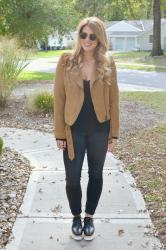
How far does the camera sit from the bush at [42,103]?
34.8 feet

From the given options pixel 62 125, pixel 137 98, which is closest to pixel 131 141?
pixel 62 125

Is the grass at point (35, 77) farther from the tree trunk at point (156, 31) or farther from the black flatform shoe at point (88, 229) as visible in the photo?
the black flatform shoe at point (88, 229)

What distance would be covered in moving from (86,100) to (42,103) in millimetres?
6840

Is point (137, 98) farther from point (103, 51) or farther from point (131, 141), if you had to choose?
point (103, 51)

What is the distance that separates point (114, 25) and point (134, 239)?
6324cm

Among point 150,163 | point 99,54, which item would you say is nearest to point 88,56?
point 99,54

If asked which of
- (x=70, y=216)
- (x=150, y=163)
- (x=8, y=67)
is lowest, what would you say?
(x=150, y=163)

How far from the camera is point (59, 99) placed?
394 centimetres

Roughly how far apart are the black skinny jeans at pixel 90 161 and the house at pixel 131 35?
184 feet

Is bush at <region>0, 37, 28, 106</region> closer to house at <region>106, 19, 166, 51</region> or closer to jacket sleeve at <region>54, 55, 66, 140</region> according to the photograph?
jacket sleeve at <region>54, 55, 66, 140</region>

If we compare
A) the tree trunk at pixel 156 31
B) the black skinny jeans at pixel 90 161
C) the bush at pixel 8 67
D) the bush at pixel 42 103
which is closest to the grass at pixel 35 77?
the bush at pixel 8 67

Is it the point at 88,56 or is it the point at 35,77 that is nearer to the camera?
the point at 88,56

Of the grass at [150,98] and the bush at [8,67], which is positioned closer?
the bush at [8,67]

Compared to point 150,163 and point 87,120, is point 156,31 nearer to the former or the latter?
point 150,163
